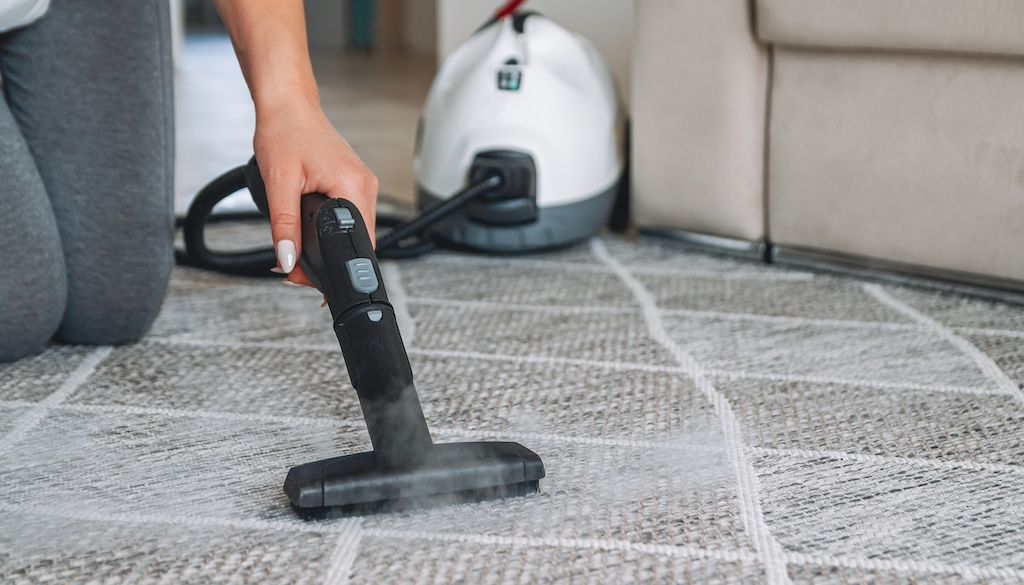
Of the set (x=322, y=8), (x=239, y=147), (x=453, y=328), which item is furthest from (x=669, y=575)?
(x=322, y=8)

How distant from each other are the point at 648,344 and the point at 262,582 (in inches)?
21.6

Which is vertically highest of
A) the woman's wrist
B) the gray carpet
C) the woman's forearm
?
the woman's forearm

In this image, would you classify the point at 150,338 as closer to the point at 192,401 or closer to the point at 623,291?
the point at 192,401

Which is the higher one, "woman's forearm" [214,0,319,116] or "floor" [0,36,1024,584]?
"woman's forearm" [214,0,319,116]

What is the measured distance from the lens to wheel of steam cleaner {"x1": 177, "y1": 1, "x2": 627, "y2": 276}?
1426mm

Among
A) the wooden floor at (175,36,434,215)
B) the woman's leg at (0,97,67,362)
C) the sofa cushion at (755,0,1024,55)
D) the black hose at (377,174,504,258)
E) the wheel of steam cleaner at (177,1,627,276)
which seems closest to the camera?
the woman's leg at (0,97,67,362)

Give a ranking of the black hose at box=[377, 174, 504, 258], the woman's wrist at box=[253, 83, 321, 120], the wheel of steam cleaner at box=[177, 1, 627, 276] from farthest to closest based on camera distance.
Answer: the wheel of steam cleaner at box=[177, 1, 627, 276] → the black hose at box=[377, 174, 504, 258] → the woman's wrist at box=[253, 83, 321, 120]

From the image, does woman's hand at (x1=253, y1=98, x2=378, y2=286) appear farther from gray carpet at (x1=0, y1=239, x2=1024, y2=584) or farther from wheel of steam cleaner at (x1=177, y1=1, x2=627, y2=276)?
wheel of steam cleaner at (x1=177, y1=1, x2=627, y2=276)

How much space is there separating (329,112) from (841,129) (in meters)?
1.93

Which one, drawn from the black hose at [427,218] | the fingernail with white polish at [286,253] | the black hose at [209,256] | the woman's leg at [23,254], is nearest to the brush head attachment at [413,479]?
the fingernail with white polish at [286,253]

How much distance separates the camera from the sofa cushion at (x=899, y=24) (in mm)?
1131

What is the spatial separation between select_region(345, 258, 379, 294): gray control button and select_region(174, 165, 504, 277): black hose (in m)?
0.44

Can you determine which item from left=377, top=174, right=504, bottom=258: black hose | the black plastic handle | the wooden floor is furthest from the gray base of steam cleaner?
the wooden floor

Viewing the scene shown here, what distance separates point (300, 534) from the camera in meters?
0.65
